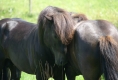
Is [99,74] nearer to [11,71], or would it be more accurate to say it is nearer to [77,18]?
[77,18]

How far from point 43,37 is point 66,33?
2.36 feet

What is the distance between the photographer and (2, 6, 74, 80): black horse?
14.8 feet

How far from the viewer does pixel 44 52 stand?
4996 mm

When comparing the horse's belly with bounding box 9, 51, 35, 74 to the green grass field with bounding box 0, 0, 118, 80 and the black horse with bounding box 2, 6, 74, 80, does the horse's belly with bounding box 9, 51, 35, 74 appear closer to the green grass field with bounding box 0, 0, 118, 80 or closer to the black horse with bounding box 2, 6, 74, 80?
the black horse with bounding box 2, 6, 74, 80

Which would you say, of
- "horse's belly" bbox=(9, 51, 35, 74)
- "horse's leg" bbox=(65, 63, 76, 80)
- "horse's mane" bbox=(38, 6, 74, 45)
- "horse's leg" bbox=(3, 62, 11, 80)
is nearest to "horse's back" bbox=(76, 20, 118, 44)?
"horse's mane" bbox=(38, 6, 74, 45)

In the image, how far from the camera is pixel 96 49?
3.84m

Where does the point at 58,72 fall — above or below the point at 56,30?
below

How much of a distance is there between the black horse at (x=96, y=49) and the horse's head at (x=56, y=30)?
189mm

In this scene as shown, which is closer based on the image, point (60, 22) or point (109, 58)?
point (109, 58)

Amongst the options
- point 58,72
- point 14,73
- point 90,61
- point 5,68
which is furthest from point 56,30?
point 14,73

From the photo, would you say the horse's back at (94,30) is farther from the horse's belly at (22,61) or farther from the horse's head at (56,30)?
the horse's belly at (22,61)

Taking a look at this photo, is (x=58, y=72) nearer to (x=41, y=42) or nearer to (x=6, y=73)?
(x=41, y=42)

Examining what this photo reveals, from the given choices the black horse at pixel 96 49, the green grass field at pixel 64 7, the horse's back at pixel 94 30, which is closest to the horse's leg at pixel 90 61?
the black horse at pixel 96 49

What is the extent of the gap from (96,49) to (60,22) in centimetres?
93
